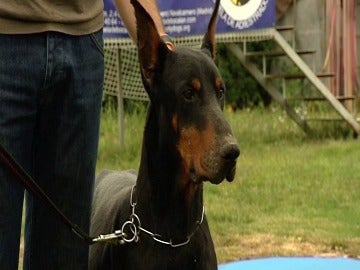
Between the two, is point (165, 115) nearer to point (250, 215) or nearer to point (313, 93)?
point (250, 215)

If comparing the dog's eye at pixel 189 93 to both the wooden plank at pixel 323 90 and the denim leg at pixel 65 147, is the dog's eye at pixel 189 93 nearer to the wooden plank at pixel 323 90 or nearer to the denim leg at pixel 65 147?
the denim leg at pixel 65 147

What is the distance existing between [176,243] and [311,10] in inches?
539

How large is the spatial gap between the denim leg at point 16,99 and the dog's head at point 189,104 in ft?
1.61

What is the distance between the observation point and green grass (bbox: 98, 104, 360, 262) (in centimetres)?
702

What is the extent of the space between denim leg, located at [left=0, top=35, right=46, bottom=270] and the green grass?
3.62 meters

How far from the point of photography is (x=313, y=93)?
14836 mm

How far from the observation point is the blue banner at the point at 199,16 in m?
10.8

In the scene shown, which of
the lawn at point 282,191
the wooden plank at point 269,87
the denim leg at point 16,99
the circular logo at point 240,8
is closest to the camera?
the denim leg at point 16,99

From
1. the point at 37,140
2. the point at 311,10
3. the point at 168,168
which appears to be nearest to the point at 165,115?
the point at 168,168

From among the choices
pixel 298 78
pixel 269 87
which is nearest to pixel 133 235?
pixel 298 78

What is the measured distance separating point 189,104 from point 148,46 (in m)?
0.29

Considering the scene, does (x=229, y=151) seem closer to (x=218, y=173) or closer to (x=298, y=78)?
(x=218, y=173)

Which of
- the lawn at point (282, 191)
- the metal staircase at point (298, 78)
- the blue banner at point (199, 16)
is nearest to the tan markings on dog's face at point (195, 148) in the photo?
the lawn at point (282, 191)

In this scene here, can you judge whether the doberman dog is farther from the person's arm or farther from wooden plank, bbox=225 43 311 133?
wooden plank, bbox=225 43 311 133
